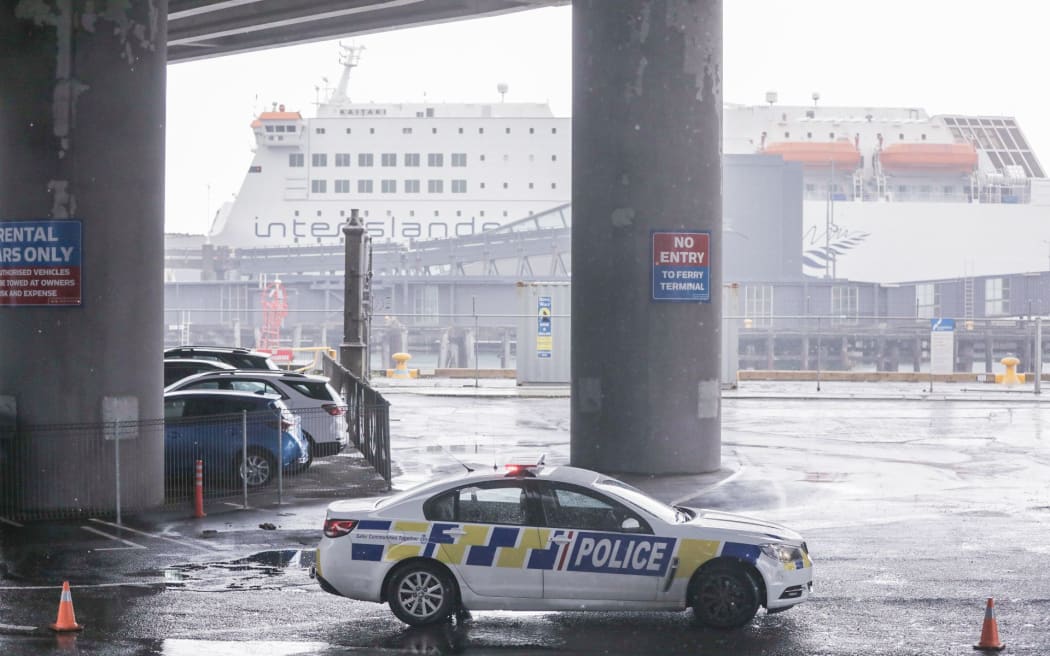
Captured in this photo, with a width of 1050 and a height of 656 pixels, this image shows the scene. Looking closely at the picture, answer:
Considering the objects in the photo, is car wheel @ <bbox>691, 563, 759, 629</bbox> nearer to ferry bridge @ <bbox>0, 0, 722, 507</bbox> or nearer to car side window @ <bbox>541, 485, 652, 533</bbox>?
car side window @ <bbox>541, 485, 652, 533</bbox>

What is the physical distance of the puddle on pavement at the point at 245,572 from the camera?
37.9 ft

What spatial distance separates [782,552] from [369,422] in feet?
34.9

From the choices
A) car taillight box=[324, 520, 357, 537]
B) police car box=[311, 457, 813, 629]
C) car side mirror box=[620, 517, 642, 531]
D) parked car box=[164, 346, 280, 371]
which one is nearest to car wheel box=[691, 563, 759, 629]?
police car box=[311, 457, 813, 629]

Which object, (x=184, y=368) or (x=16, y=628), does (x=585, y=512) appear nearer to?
(x=16, y=628)

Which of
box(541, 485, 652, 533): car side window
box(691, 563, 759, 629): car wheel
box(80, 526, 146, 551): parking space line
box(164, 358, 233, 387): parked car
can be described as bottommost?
box(80, 526, 146, 551): parking space line

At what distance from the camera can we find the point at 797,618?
1016 centimetres

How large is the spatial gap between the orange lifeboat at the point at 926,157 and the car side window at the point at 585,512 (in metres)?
94.0

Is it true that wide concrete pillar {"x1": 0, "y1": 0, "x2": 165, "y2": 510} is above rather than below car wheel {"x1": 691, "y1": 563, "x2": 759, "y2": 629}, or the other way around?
above

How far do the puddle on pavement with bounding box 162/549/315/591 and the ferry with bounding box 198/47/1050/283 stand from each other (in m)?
70.8

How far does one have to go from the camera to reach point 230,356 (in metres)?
25.6

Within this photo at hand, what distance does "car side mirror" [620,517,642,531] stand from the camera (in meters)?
9.77

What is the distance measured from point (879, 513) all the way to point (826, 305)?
70.8 metres

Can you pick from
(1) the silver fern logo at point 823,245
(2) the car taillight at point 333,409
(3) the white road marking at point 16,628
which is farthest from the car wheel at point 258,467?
(1) the silver fern logo at point 823,245

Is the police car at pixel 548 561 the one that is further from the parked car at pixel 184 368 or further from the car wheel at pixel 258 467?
the parked car at pixel 184 368
